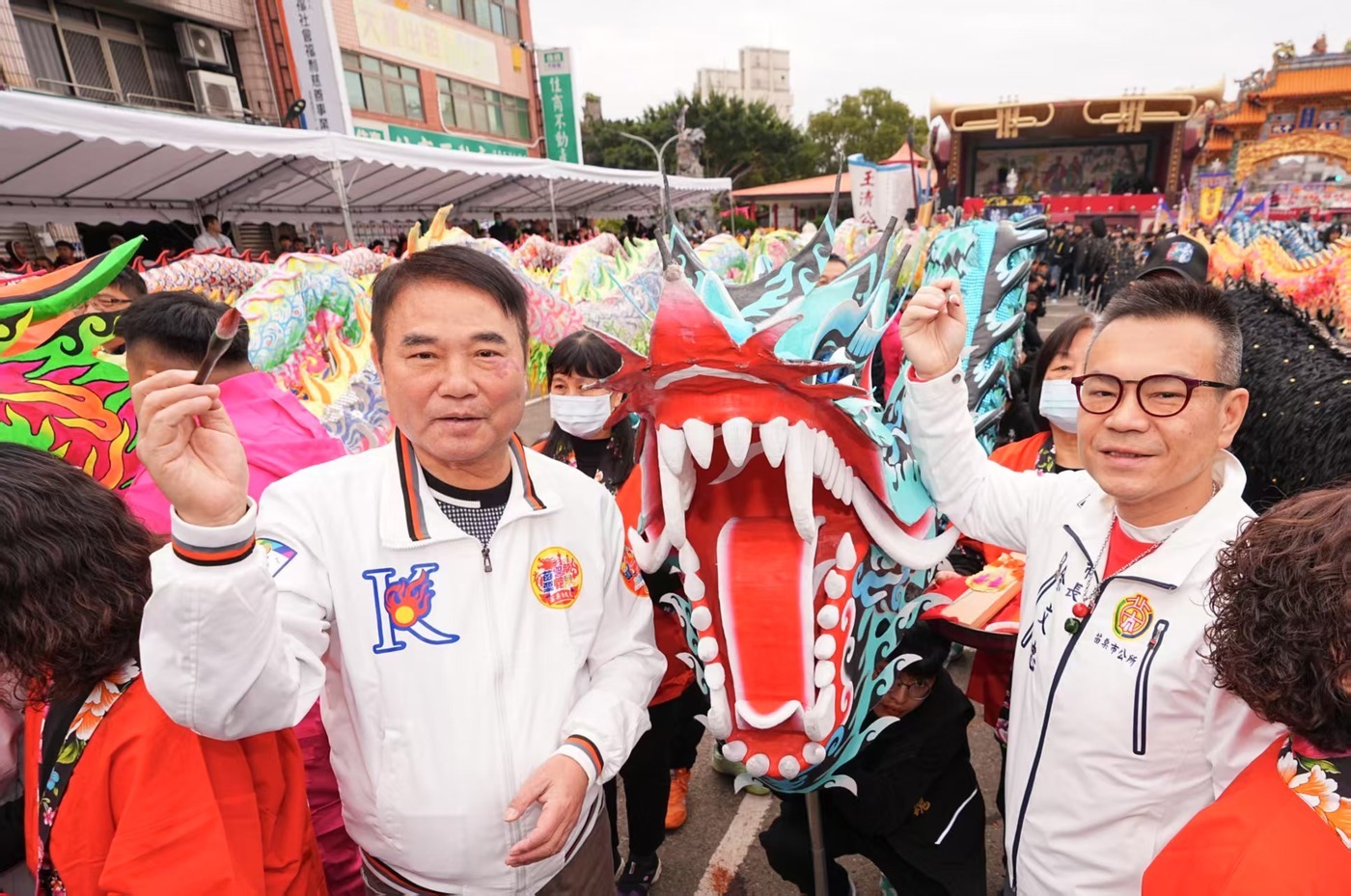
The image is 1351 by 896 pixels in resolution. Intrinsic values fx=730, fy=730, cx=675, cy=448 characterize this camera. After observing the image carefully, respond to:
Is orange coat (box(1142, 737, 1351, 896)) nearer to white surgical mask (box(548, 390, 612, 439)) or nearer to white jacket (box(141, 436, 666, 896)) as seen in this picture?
white jacket (box(141, 436, 666, 896))

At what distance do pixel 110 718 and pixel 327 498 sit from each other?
1.38 feet

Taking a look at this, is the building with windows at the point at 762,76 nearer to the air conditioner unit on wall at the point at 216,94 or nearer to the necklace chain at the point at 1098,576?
the air conditioner unit on wall at the point at 216,94

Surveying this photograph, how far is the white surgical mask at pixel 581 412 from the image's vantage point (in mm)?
2430

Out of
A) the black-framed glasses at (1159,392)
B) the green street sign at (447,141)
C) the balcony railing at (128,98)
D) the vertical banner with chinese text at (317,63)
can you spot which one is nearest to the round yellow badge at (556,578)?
the black-framed glasses at (1159,392)

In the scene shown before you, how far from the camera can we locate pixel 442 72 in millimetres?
21266

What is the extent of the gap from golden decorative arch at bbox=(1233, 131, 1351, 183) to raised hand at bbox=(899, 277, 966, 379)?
28.3 m

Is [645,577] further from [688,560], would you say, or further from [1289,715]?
[1289,715]

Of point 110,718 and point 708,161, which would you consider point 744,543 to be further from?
point 708,161

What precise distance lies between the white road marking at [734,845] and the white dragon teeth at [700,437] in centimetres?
184

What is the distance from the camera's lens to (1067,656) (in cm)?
122

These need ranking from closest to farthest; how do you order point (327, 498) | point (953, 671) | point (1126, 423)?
point (1126, 423), point (327, 498), point (953, 671)

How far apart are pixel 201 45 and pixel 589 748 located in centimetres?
1863

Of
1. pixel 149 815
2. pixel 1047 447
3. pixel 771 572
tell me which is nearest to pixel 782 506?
pixel 771 572

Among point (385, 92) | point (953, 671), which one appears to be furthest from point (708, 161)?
point (953, 671)
